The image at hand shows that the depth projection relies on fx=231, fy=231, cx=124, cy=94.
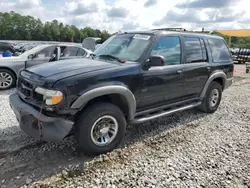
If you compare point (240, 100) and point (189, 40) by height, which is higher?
point (189, 40)

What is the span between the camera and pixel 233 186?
2.87m

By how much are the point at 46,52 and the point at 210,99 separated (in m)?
5.65

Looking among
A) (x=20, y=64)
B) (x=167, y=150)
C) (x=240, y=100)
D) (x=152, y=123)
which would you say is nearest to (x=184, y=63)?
(x=152, y=123)

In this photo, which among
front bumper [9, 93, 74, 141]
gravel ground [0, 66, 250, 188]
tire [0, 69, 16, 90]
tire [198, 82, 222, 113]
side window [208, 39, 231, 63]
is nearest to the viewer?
gravel ground [0, 66, 250, 188]

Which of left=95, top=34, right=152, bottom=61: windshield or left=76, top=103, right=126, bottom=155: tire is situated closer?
left=76, top=103, right=126, bottom=155: tire

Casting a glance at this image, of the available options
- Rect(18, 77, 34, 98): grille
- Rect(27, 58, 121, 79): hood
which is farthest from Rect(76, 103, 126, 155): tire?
Rect(18, 77, 34, 98): grille

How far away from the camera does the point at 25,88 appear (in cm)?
344

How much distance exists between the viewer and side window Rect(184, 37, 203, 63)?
4578 millimetres

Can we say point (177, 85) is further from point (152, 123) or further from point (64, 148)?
point (64, 148)

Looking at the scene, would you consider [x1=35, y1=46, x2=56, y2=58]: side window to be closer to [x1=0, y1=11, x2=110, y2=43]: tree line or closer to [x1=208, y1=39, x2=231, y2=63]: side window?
[x1=208, y1=39, x2=231, y2=63]: side window

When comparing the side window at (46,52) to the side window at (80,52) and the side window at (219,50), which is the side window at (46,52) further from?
the side window at (219,50)

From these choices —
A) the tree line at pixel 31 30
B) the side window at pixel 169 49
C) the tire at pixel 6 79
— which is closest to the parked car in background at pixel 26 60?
the tire at pixel 6 79

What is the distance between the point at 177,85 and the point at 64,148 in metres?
2.32

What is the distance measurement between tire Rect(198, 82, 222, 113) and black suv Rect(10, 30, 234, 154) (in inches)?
17.3
